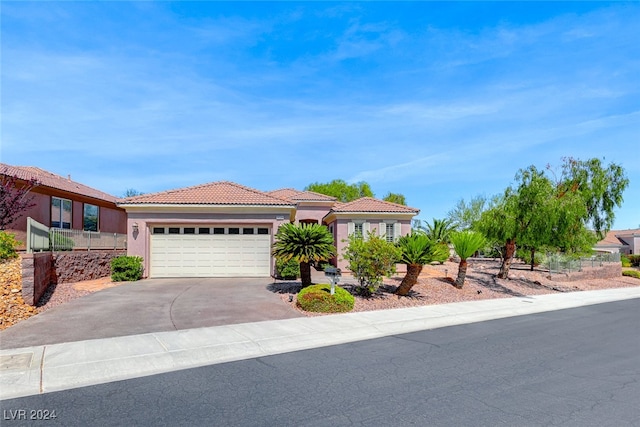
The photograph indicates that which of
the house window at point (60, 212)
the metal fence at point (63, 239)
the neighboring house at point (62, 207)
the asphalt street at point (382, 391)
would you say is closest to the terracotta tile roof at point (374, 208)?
the metal fence at point (63, 239)

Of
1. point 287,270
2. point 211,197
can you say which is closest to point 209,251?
point 211,197

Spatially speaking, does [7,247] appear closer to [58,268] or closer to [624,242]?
[58,268]

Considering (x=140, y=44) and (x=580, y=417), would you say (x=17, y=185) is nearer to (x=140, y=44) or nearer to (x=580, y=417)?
(x=140, y=44)

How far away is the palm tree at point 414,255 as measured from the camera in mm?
14438

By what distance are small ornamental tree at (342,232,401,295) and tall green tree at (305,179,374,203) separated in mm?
39982

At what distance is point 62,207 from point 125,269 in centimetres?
555

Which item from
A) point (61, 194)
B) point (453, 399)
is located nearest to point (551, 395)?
point (453, 399)

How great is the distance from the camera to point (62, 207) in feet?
64.4

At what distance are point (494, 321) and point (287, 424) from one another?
9091mm

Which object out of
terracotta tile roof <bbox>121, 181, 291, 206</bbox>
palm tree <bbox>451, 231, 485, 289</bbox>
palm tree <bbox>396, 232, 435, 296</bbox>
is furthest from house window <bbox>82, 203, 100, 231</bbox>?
palm tree <bbox>451, 231, 485, 289</bbox>

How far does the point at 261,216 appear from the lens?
19.3 metres

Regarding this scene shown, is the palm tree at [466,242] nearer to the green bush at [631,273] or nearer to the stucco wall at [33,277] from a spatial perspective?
the stucco wall at [33,277]

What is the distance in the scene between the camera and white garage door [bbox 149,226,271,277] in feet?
61.5

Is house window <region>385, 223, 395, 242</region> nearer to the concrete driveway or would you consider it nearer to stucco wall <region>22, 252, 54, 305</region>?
the concrete driveway
